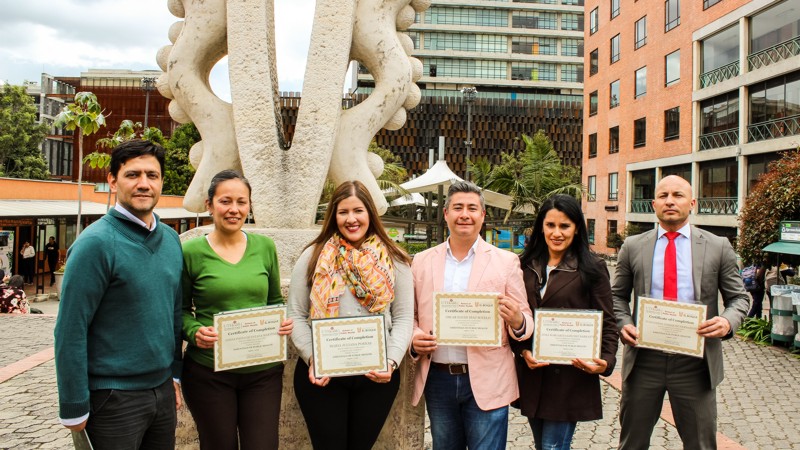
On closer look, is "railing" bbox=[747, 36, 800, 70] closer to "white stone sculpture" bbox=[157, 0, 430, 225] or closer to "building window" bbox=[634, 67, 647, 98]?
"building window" bbox=[634, 67, 647, 98]

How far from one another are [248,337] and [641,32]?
28217mm

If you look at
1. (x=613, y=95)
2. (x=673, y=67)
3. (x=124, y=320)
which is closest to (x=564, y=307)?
(x=124, y=320)

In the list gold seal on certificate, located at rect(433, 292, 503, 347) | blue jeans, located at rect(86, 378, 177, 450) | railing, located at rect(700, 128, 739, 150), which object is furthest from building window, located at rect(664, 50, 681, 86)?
blue jeans, located at rect(86, 378, 177, 450)

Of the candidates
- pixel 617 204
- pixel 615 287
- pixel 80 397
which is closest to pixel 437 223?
pixel 615 287

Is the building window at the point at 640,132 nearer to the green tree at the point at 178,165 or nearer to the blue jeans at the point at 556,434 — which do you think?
the green tree at the point at 178,165

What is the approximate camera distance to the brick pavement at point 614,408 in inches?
168

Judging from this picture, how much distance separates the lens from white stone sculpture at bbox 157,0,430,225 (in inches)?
151

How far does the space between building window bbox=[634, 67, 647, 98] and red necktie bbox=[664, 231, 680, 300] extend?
25418 millimetres

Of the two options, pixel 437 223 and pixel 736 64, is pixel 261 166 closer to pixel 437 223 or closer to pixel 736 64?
pixel 437 223

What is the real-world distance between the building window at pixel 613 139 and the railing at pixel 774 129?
9.04 metres

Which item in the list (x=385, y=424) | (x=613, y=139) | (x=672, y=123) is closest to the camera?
(x=385, y=424)

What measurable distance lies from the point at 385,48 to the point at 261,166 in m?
1.25

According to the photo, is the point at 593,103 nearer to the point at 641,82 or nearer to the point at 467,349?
the point at 641,82

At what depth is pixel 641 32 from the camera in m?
25.9
